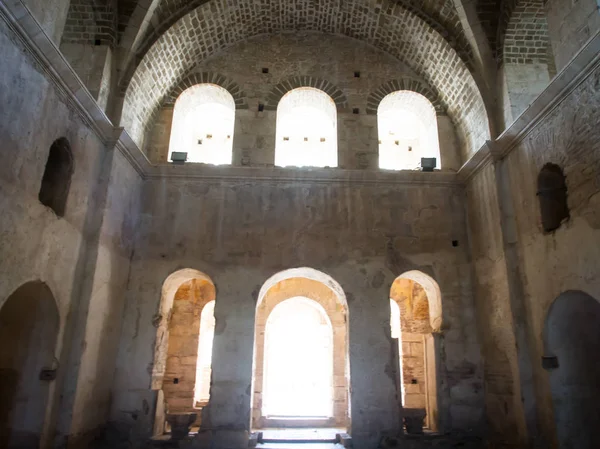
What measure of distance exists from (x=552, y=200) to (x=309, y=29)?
627 centimetres

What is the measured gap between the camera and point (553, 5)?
632 cm

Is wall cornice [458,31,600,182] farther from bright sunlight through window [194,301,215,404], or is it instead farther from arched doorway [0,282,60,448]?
bright sunlight through window [194,301,215,404]

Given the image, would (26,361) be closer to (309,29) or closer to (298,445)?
(298,445)

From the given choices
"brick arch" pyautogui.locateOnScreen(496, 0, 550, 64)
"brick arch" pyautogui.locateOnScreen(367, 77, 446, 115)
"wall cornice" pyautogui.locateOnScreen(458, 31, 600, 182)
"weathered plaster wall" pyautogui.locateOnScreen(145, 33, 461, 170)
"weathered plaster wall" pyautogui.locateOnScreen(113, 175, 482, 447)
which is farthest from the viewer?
"brick arch" pyautogui.locateOnScreen(367, 77, 446, 115)

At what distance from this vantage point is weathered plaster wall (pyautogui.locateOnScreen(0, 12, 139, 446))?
494 cm

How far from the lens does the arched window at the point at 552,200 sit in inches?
244

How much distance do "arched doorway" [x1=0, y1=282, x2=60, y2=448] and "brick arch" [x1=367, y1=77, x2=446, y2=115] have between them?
6.91m

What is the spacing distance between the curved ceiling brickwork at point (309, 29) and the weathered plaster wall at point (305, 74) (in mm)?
228

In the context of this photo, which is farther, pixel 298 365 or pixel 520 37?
pixel 298 365

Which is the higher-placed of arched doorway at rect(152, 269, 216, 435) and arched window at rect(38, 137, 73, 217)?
arched window at rect(38, 137, 73, 217)

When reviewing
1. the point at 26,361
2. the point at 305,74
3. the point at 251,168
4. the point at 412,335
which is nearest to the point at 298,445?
the point at 26,361

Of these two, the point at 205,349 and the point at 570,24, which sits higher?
the point at 570,24

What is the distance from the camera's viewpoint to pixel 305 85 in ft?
30.4

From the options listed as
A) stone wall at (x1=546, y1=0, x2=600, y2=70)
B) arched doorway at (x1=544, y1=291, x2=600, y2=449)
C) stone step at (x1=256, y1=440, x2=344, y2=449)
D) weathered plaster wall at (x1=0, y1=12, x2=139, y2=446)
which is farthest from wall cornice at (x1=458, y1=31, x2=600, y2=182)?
weathered plaster wall at (x1=0, y1=12, x2=139, y2=446)
